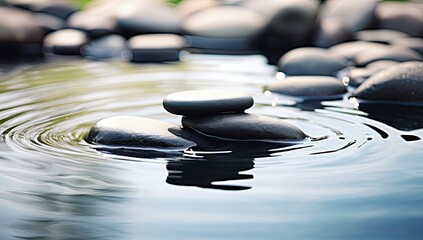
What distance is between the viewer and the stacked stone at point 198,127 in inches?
122

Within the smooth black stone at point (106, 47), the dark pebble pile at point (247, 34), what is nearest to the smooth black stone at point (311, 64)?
the dark pebble pile at point (247, 34)

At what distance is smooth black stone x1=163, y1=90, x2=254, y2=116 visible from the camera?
3205mm

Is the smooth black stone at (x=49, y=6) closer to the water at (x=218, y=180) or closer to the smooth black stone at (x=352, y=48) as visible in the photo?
the smooth black stone at (x=352, y=48)

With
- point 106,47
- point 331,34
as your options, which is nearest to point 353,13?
point 331,34

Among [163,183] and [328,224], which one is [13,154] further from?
[328,224]

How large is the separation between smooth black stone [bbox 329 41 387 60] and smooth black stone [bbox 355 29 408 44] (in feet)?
0.95

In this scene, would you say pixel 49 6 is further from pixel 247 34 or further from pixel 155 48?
pixel 247 34

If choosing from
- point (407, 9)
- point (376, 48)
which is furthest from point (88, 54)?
point (407, 9)

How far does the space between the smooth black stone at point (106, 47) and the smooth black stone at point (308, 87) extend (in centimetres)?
231

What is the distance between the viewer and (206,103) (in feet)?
10.5

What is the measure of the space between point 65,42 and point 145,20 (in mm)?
946

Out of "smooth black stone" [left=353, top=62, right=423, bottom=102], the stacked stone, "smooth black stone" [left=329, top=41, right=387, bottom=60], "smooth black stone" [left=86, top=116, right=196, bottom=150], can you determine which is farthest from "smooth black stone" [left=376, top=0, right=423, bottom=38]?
"smooth black stone" [left=86, top=116, right=196, bottom=150]

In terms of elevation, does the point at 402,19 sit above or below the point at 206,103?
above

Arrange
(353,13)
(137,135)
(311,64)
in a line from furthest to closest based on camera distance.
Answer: (353,13) → (311,64) → (137,135)
